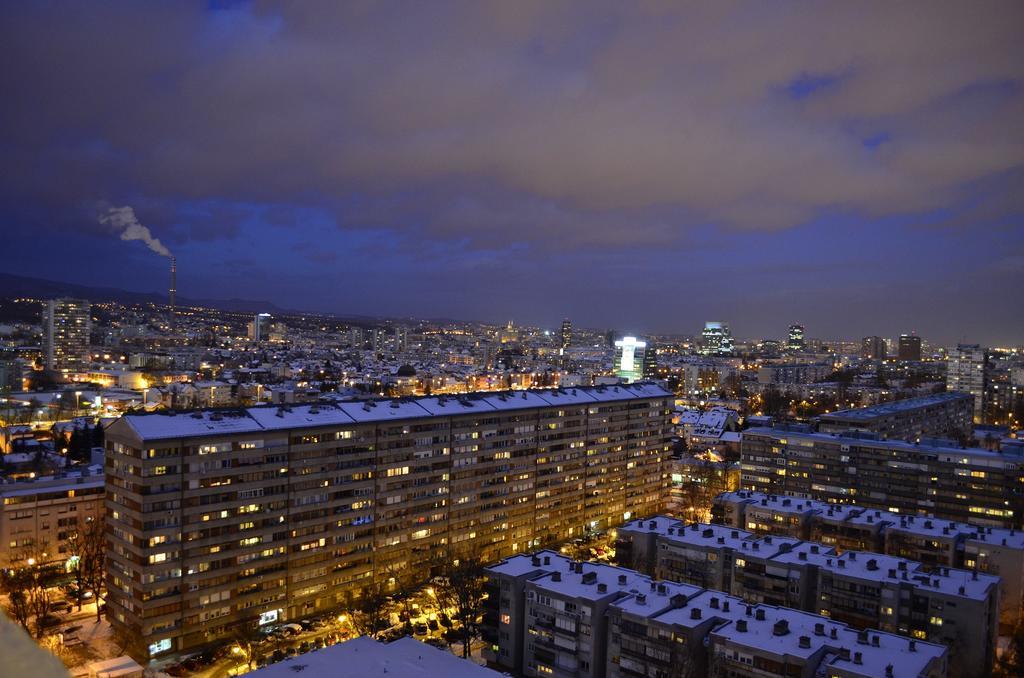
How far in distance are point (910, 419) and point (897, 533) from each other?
17691 millimetres

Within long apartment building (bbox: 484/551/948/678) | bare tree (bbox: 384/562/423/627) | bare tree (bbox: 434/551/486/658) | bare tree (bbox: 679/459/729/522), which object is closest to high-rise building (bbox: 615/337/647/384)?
bare tree (bbox: 679/459/729/522)

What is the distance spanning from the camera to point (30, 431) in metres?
30.8

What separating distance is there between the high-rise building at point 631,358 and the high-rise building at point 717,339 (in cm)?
5921

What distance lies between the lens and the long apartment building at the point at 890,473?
2158cm

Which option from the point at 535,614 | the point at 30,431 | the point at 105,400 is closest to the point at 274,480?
the point at 535,614

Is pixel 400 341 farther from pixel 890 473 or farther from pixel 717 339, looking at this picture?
pixel 890 473

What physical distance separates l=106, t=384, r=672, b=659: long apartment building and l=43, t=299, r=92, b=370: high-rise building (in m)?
54.0

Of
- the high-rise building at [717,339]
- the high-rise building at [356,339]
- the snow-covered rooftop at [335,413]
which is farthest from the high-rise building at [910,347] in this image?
the snow-covered rooftop at [335,413]

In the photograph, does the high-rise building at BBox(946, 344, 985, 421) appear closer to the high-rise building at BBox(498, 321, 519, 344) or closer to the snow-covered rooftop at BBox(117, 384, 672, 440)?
the snow-covered rooftop at BBox(117, 384, 672, 440)

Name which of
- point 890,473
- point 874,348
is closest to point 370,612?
point 890,473

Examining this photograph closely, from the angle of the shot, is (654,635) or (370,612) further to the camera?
(370,612)

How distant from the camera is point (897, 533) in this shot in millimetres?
17531

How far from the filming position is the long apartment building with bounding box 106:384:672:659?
43.0ft

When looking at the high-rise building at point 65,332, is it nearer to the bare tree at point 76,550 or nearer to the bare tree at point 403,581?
the bare tree at point 76,550
